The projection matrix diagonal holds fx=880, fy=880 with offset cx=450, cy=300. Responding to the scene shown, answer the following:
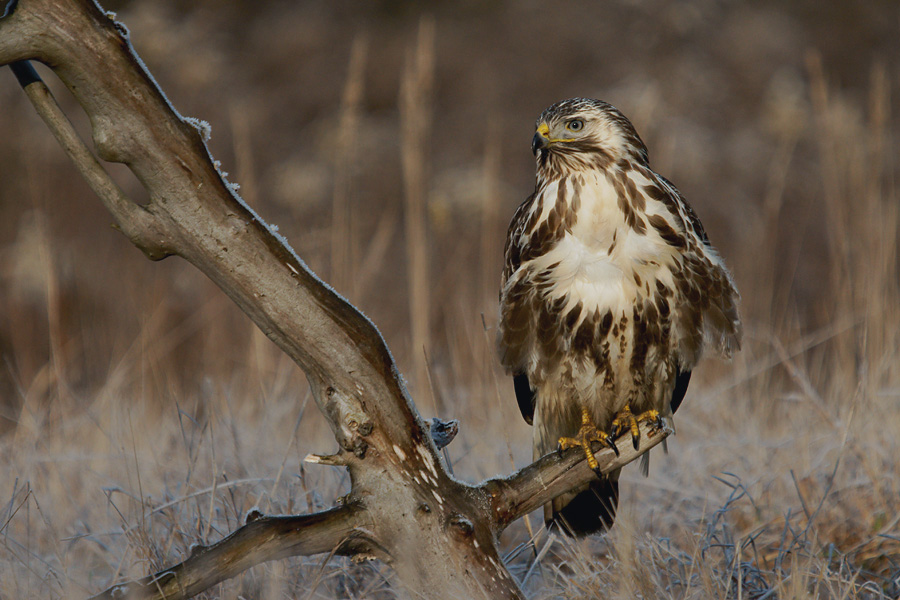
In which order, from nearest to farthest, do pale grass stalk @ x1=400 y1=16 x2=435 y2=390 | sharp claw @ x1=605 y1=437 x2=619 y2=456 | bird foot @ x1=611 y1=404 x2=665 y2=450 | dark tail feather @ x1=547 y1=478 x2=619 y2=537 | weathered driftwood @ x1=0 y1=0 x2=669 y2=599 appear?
weathered driftwood @ x1=0 y1=0 x2=669 y2=599, sharp claw @ x1=605 y1=437 x2=619 y2=456, bird foot @ x1=611 y1=404 x2=665 y2=450, dark tail feather @ x1=547 y1=478 x2=619 y2=537, pale grass stalk @ x1=400 y1=16 x2=435 y2=390

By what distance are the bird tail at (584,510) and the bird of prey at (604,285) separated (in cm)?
6

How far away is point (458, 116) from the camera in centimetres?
1220

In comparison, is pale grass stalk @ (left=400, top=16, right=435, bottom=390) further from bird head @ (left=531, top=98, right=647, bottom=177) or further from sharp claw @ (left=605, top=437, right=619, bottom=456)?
sharp claw @ (left=605, top=437, right=619, bottom=456)

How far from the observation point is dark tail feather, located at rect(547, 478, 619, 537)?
2754mm

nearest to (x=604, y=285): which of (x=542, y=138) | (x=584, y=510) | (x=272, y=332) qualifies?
(x=542, y=138)

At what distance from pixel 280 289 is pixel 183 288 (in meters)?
7.06

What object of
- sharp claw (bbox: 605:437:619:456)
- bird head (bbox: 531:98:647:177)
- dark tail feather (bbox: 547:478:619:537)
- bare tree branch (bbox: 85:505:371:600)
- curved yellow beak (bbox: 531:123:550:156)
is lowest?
dark tail feather (bbox: 547:478:619:537)

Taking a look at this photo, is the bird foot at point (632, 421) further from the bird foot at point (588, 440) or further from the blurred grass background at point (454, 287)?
the blurred grass background at point (454, 287)

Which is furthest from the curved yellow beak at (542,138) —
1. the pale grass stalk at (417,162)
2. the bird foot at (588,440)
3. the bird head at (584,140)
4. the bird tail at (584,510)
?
the pale grass stalk at (417,162)

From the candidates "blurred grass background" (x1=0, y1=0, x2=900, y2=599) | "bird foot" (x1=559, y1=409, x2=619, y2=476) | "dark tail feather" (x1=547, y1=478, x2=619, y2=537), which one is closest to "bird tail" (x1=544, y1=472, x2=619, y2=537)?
"dark tail feather" (x1=547, y1=478, x2=619, y2=537)

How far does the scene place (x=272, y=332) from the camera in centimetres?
198

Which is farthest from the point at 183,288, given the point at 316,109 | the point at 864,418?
the point at 864,418

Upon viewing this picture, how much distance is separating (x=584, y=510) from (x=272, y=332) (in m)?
1.28

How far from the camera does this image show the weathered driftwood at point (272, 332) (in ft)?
5.92
